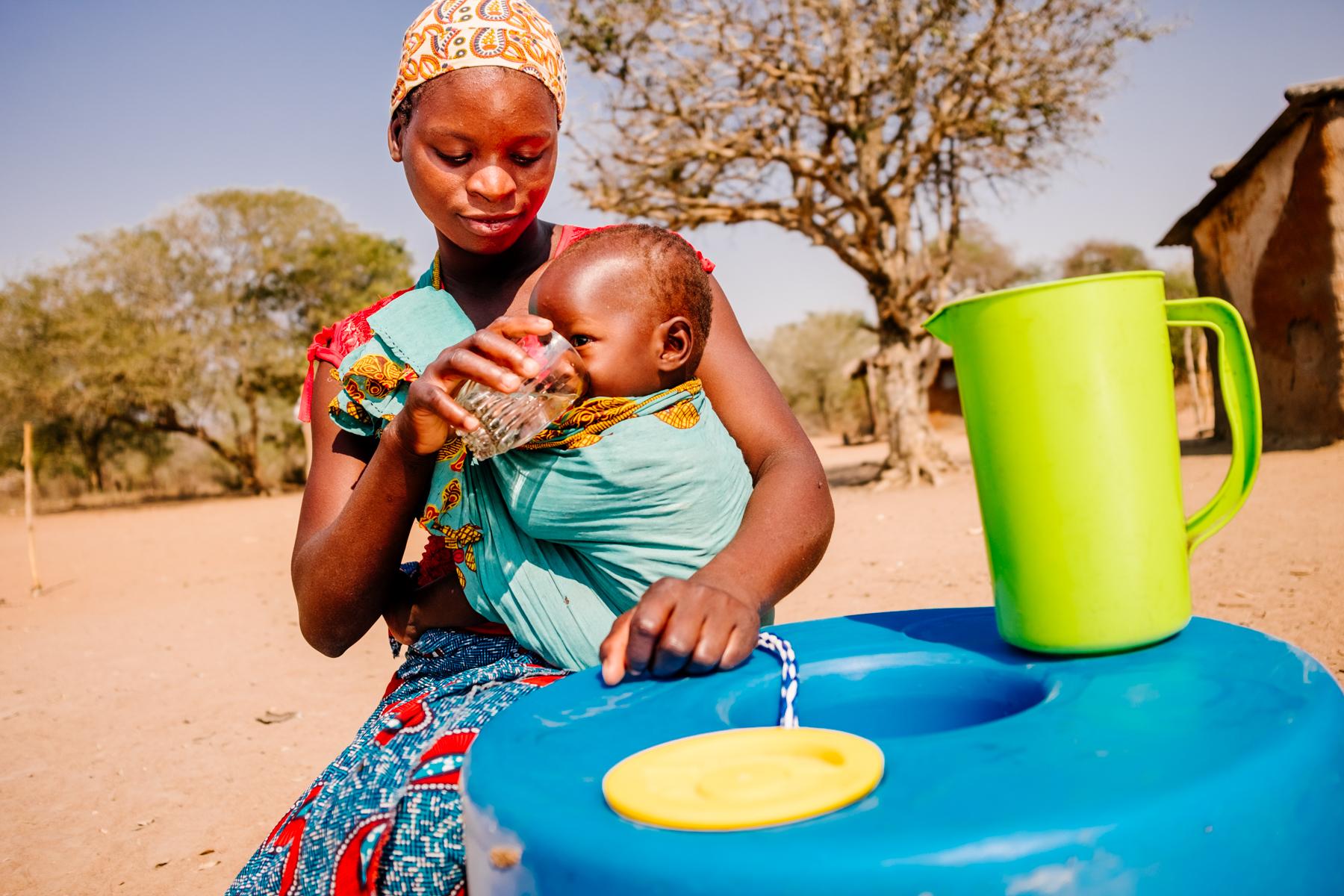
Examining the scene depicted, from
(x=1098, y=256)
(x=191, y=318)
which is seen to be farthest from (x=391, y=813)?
(x=1098, y=256)

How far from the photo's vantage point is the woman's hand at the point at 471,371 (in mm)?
1181

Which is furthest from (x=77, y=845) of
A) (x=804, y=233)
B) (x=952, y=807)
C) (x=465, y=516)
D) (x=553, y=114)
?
(x=804, y=233)

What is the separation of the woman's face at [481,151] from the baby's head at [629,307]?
129 millimetres

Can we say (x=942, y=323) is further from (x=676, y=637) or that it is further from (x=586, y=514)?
(x=586, y=514)

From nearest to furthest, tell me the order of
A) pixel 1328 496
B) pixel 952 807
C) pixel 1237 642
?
pixel 952 807, pixel 1237 642, pixel 1328 496

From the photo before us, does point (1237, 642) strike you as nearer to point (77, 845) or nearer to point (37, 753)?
point (77, 845)

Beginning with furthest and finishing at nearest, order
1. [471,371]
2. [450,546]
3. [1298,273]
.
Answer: [1298,273], [450,546], [471,371]

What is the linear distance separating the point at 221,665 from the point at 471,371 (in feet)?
17.9

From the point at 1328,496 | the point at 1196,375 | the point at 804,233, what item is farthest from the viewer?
the point at 1196,375

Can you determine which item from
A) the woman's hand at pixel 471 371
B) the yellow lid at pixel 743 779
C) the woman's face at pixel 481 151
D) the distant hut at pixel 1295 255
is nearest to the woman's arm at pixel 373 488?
the woman's hand at pixel 471 371

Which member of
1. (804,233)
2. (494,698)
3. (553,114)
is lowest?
(494,698)

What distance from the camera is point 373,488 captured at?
58.1 inches

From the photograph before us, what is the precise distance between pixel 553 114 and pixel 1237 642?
1.37 meters

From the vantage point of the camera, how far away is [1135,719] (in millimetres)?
775
